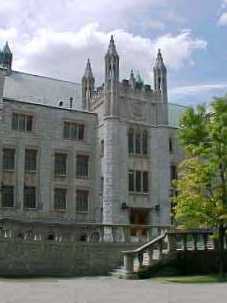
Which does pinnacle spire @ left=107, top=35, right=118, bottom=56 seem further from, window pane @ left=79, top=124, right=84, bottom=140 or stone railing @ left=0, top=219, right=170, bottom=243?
stone railing @ left=0, top=219, right=170, bottom=243

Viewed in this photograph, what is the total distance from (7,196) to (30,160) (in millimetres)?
3704

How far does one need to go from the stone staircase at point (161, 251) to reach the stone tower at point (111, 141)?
13.0 metres

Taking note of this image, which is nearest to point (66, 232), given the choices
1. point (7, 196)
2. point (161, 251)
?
point (161, 251)

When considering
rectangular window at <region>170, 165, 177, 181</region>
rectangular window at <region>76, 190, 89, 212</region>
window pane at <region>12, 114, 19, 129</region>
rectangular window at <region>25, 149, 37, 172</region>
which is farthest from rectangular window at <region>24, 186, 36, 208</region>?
rectangular window at <region>170, 165, 177, 181</region>

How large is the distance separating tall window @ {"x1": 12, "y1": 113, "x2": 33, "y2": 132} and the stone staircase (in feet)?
58.2

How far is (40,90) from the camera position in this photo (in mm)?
47156

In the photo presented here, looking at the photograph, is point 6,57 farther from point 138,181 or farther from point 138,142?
point 138,181

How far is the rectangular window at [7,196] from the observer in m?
38.0

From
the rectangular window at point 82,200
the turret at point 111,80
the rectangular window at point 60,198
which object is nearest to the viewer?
the rectangular window at point 60,198

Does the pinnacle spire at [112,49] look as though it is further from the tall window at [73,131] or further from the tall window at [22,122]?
the tall window at [22,122]

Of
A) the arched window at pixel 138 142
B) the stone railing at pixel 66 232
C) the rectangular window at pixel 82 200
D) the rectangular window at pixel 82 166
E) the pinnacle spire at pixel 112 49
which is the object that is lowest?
the stone railing at pixel 66 232

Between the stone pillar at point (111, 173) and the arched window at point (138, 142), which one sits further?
the arched window at point (138, 142)

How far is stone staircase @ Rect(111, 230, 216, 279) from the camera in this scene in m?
23.7

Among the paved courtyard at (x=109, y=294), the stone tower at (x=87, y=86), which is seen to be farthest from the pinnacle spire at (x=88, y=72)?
the paved courtyard at (x=109, y=294)
